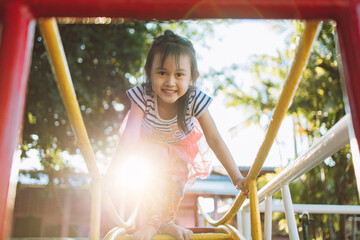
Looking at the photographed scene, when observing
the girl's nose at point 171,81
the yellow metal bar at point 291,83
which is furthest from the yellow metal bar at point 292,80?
the girl's nose at point 171,81

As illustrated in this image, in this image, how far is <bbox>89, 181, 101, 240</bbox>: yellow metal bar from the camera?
118 centimetres

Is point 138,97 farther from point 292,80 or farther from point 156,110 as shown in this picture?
point 292,80

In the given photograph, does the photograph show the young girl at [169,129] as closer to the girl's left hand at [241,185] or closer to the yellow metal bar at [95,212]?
the girl's left hand at [241,185]

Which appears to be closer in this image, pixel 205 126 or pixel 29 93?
pixel 205 126

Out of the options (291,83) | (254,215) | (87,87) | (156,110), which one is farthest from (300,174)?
(87,87)

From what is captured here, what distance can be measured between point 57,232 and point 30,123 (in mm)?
8116

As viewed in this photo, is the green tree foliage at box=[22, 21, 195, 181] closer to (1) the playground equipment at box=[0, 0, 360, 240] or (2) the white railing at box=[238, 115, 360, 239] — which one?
(2) the white railing at box=[238, 115, 360, 239]

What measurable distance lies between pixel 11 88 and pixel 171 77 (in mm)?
1045

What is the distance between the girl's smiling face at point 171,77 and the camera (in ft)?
4.85

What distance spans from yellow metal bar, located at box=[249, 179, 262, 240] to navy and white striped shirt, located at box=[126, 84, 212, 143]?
59cm

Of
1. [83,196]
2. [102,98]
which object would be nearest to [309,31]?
[102,98]

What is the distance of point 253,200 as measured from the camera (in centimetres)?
105

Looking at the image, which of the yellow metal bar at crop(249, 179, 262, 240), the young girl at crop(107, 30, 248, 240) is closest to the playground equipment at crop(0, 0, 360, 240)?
the yellow metal bar at crop(249, 179, 262, 240)

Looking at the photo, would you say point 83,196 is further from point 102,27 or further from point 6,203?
point 6,203
